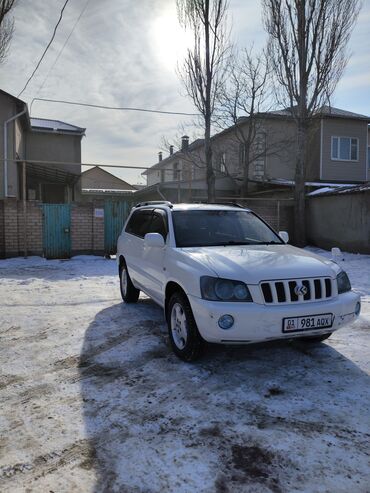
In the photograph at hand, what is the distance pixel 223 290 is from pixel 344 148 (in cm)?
2147

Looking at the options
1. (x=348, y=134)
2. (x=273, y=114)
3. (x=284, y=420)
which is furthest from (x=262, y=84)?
(x=284, y=420)

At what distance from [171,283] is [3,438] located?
2.18 metres

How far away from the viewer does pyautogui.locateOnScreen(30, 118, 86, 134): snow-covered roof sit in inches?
796

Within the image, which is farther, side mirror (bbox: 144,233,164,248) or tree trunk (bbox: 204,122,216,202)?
tree trunk (bbox: 204,122,216,202)

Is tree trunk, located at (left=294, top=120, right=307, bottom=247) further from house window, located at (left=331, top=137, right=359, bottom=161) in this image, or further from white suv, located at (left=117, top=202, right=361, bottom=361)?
white suv, located at (left=117, top=202, right=361, bottom=361)

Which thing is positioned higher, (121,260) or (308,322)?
(121,260)

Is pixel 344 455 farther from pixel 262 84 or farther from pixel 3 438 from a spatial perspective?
pixel 262 84

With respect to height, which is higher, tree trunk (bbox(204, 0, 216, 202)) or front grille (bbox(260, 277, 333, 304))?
tree trunk (bbox(204, 0, 216, 202))

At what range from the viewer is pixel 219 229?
5105 millimetres

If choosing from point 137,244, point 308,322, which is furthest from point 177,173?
point 308,322

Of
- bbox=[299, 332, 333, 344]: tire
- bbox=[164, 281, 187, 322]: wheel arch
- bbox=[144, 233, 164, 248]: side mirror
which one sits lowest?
bbox=[299, 332, 333, 344]: tire

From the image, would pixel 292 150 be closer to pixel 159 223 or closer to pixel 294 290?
pixel 159 223

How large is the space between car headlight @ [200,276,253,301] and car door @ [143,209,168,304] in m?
1.00

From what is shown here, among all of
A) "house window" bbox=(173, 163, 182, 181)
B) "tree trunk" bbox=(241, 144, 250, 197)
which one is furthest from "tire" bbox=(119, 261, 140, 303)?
"tree trunk" bbox=(241, 144, 250, 197)
